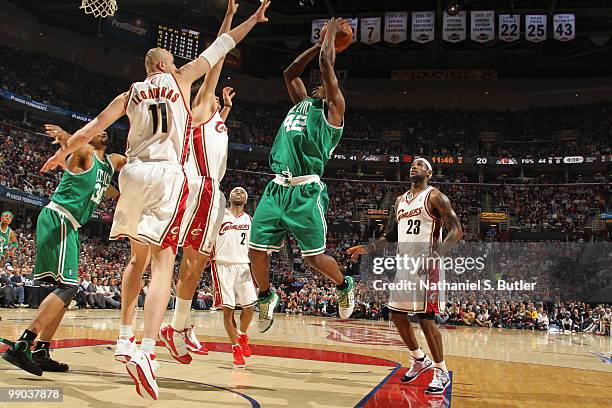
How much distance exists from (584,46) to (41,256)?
104ft

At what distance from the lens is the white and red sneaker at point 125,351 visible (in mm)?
3370

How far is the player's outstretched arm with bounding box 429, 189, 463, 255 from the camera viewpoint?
5.50m

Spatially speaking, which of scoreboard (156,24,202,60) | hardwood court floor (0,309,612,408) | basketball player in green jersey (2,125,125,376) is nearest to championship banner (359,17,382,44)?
scoreboard (156,24,202,60)

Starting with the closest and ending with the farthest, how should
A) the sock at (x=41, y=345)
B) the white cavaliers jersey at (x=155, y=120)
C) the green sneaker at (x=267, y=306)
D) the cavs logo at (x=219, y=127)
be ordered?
the white cavaliers jersey at (x=155, y=120), the sock at (x=41, y=345), the green sneaker at (x=267, y=306), the cavs logo at (x=219, y=127)

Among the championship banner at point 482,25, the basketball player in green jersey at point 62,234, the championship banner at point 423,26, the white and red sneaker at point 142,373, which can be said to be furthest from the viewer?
the championship banner at point 423,26

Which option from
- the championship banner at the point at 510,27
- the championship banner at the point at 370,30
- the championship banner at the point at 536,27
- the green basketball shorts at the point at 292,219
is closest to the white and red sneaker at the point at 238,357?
the green basketball shorts at the point at 292,219

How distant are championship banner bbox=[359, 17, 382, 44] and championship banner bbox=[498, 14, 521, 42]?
5.12 metres

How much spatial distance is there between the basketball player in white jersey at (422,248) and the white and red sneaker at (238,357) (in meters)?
1.63

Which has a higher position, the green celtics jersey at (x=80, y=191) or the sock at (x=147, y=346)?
the green celtics jersey at (x=80, y=191)

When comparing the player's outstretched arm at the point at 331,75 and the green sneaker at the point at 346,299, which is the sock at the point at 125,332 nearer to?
the green sneaker at the point at 346,299

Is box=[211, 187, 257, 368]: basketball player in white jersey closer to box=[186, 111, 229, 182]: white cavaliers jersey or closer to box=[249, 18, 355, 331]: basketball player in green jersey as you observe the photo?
box=[186, 111, 229, 182]: white cavaliers jersey

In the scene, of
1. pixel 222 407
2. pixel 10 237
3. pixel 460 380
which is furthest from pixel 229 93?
pixel 10 237

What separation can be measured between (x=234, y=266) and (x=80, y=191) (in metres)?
2.68

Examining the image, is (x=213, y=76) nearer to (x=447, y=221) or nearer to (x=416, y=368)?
(x=447, y=221)
